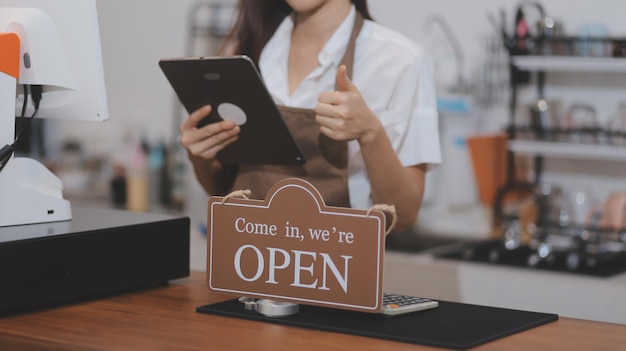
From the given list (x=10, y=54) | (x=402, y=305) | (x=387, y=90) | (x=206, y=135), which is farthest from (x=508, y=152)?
(x=10, y=54)

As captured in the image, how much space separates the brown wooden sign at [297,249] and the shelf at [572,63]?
220 centimetres

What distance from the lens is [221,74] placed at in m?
1.95

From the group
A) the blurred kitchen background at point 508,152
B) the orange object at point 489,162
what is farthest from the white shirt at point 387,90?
Answer: the orange object at point 489,162

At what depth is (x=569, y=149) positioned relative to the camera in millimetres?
3537

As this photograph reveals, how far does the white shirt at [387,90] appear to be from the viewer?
7.20 ft

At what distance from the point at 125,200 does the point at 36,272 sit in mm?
2986

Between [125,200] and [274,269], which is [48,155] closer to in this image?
[125,200]

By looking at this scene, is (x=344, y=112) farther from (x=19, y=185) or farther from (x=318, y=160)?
(x=19, y=185)

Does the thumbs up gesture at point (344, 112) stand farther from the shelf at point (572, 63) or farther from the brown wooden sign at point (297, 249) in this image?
the shelf at point (572, 63)

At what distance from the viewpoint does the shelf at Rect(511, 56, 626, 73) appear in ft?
11.3

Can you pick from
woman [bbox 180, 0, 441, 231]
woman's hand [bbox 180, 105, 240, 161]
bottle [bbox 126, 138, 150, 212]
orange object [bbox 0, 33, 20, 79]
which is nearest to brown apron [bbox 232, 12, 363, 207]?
woman [bbox 180, 0, 441, 231]

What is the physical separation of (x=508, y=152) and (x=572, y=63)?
446 millimetres

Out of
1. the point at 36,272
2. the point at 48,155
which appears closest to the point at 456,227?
the point at 48,155

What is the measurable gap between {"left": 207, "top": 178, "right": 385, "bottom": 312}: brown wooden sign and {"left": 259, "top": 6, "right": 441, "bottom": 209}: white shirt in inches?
24.8
